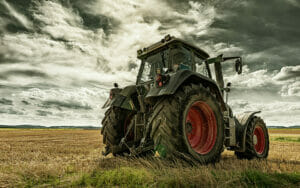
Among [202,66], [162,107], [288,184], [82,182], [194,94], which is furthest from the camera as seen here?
[202,66]

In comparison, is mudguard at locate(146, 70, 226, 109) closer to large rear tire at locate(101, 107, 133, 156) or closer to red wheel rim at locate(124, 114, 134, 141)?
large rear tire at locate(101, 107, 133, 156)

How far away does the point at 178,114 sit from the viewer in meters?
3.23

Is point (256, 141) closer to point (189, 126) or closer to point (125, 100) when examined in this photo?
point (189, 126)

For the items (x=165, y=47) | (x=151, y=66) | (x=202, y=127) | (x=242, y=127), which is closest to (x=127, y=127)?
(x=151, y=66)

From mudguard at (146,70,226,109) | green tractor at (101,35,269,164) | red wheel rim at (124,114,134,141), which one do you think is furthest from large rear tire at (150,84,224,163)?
red wheel rim at (124,114,134,141)

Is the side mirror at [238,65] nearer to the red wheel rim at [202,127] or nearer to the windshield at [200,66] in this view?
the windshield at [200,66]

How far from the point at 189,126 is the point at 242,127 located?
2068 mm

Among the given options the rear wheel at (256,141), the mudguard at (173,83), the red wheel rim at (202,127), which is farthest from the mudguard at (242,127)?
the mudguard at (173,83)

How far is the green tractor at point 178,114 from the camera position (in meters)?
3.23

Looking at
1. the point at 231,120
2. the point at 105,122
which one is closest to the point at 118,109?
the point at 105,122

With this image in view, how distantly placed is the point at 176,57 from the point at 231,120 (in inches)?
82.1

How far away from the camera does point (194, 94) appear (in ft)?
11.7

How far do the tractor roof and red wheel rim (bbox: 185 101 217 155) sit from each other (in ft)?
4.90

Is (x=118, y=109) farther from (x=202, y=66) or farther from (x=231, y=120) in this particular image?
(x=231, y=120)
